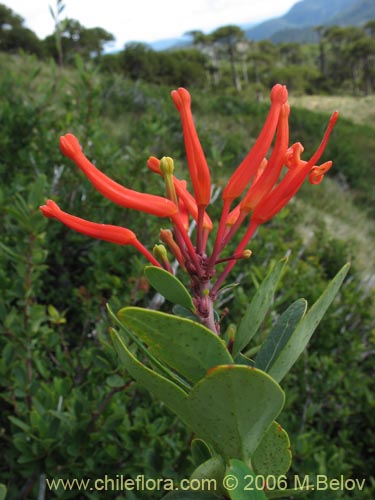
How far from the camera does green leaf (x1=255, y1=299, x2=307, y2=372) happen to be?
0.62 m

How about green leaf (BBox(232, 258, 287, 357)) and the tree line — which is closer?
green leaf (BBox(232, 258, 287, 357))

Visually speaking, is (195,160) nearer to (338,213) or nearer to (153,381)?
(153,381)

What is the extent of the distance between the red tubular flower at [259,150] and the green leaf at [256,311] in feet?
0.46

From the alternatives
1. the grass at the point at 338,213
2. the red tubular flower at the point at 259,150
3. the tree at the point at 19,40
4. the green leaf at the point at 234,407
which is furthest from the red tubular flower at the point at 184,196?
the tree at the point at 19,40

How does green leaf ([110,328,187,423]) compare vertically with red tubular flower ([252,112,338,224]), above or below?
below

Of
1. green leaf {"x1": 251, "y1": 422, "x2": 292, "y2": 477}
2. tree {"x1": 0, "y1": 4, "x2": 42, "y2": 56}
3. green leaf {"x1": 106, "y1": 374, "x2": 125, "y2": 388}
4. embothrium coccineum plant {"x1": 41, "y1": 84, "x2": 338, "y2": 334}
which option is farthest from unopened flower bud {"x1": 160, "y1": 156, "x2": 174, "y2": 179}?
tree {"x1": 0, "y1": 4, "x2": 42, "y2": 56}

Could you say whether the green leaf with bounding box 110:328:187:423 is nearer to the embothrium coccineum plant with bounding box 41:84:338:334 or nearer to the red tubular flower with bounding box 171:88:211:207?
the embothrium coccineum plant with bounding box 41:84:338:334

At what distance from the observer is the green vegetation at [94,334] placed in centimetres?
118

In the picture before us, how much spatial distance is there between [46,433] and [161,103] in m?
6.74

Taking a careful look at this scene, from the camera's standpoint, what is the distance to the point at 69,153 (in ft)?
2.04

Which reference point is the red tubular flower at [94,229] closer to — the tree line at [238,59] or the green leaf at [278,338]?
the green leaf at [278,338]

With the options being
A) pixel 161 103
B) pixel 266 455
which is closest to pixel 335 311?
pixel 266 455

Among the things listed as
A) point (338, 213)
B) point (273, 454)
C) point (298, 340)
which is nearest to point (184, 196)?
point (298, 340)

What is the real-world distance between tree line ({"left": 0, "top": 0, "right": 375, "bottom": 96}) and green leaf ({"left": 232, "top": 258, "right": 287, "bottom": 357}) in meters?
16.7
